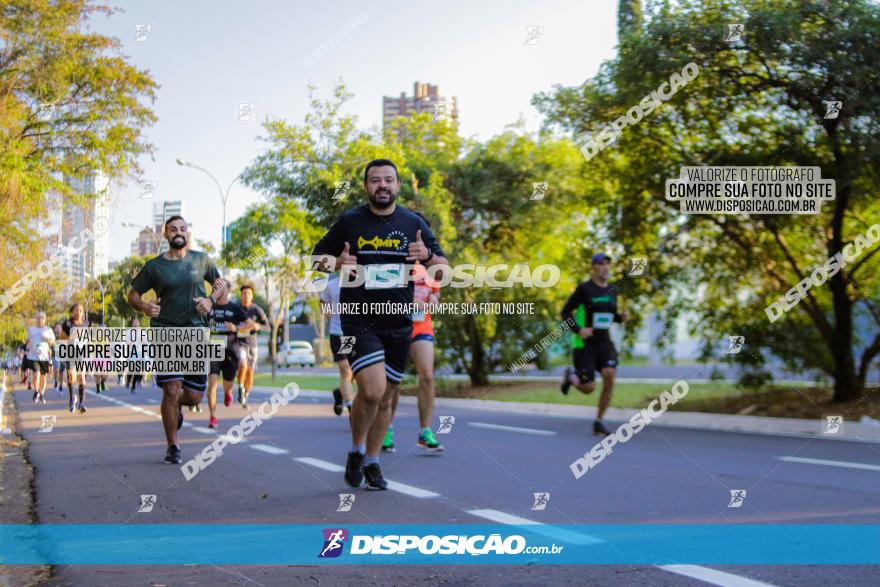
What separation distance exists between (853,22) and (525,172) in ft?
38.6

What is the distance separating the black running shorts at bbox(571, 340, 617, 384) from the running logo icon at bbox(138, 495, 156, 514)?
6265mm

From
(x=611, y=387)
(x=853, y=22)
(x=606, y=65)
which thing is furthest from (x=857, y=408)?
(x=606, y=65)

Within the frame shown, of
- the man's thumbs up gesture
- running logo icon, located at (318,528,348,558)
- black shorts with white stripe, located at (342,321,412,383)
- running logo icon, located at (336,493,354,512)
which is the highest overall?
the man's thumbs up gesture

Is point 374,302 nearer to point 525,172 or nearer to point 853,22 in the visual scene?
point 853,22

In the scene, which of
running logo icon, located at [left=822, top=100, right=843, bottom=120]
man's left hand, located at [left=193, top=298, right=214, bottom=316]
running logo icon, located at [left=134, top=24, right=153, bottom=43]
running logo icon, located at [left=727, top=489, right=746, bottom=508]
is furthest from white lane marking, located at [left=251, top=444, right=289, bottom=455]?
running logo icon, located at [left=822, top=100, right=843, bottom=120]

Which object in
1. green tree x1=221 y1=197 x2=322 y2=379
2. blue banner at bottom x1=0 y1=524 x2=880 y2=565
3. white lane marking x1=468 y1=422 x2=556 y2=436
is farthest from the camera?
green tree x1=221 y1=197 x2=322 y2=379

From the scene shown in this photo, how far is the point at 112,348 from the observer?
14.0 m

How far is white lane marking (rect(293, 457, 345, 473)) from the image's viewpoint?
306 inches

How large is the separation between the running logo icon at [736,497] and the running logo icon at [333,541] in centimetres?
245

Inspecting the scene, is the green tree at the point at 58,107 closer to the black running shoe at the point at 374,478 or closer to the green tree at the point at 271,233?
the green tree at the point at 271,233

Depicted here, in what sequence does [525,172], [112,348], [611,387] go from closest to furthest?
[611,387]
[112,348]
[525,172]

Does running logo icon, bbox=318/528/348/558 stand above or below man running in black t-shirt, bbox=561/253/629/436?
below

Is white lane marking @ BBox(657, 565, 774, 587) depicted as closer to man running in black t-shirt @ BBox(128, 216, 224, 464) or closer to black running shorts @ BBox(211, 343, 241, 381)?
man running in black t-shirt @ BBox(128, 216, 224, 464)

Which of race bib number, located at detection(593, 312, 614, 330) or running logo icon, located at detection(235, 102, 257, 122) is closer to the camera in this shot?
race bib number, located at detection(593, 312, 614, 330)
